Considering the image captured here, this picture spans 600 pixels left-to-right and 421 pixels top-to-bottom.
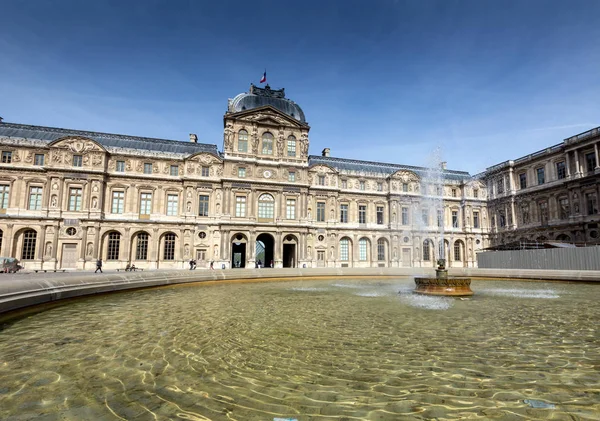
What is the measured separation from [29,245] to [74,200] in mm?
6061

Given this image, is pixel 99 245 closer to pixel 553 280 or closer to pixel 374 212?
pixel 374 212

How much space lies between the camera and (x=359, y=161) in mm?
47844

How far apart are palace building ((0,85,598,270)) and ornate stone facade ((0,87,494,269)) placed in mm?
131

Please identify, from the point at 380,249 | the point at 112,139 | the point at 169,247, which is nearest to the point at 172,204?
the point at 169,247

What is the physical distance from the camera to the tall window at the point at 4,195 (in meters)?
33.0

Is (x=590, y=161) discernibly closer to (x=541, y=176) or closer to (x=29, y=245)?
(x=541, y=176)

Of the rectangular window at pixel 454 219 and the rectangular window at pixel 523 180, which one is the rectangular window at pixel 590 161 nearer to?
the rectangular window at pixel 523 180

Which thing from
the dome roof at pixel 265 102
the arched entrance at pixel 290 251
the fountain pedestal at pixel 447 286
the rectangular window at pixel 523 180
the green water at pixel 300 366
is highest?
the dome roof at pixel 265 102

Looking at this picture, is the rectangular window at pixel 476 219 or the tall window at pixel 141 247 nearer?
the tall window at pixel 141 247

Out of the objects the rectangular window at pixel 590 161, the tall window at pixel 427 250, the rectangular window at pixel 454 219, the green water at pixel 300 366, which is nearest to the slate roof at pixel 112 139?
the tall window at pixel 427 250

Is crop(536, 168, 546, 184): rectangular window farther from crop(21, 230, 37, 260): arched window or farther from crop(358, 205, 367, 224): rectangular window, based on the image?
crop(21, 230, 37, 260): arched window

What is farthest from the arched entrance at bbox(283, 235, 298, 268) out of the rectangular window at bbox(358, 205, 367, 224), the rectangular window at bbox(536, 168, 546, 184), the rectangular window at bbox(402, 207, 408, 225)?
the rectangular window at bbox(536, 168, 546, 184)

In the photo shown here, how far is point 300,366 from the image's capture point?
16.2 ft

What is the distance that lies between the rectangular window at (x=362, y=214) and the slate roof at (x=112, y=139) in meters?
20.3
